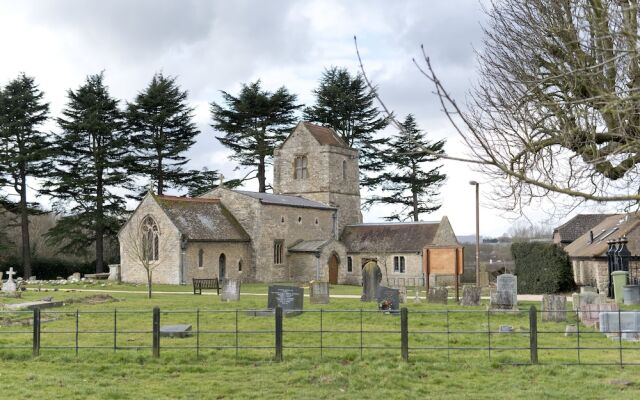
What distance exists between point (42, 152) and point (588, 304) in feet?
144

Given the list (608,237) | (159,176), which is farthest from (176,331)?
(159,176)

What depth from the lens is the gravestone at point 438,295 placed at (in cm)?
2789

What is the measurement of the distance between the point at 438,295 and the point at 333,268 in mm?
23856

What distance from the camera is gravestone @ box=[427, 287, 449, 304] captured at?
27.9 metres

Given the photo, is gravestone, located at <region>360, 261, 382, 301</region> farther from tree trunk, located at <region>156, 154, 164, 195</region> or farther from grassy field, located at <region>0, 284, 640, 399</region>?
tree trunk, located at <region>156, 154, 164, 195</region>

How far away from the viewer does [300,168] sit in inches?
2319

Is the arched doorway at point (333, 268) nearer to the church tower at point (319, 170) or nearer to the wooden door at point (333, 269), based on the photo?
the wooden door at point (333, 269)

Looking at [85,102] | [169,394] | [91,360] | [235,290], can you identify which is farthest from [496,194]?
[85,102]

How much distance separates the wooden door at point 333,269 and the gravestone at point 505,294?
2683cm

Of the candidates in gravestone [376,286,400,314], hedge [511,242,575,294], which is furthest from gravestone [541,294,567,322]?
hedge [511,242,575,294]

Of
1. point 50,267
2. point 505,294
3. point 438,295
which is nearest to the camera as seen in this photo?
point 505,294

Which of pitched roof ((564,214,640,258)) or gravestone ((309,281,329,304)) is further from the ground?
pitched roof ((564,214,640,258))

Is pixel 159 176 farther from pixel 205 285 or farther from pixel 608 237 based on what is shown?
pixel 608 237

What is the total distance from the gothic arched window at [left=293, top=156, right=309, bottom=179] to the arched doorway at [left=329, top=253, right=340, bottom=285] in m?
9.44
